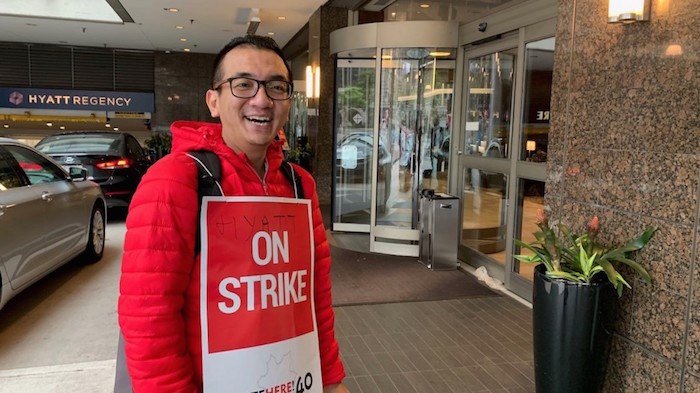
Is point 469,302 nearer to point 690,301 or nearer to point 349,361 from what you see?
point 349,361

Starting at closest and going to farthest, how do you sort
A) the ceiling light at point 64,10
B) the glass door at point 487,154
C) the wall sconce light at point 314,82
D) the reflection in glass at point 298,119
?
the glass door at point 487,154
the wall sconce light at point 314,82
the ceiling light at point 64,10
the reflection in glass at point 298,119

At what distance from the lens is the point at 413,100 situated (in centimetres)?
705

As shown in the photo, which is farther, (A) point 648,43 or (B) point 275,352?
(A) point 648,43

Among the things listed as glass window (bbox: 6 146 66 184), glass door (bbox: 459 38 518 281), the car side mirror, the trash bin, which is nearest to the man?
glass window (bbox: 6 146 66 184)

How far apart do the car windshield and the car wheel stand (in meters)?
2.36

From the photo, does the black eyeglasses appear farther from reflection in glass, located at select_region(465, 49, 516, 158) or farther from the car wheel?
the car wheel

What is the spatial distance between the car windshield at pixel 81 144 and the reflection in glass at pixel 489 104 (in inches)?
213

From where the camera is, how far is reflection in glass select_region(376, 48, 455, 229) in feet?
22.2

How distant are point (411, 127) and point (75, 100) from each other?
44.1ft

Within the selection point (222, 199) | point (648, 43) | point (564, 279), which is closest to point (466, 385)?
point (564, 279)

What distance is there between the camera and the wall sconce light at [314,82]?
9.84 m

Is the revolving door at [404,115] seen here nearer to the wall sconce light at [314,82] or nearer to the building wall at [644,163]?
the wall sconce light at [314,82]

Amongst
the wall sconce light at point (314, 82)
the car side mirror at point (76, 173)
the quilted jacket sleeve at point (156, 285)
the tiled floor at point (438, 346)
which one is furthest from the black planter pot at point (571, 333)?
the wall sconce light at point (314, 82)

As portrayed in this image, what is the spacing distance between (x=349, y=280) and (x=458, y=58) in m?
2.92
